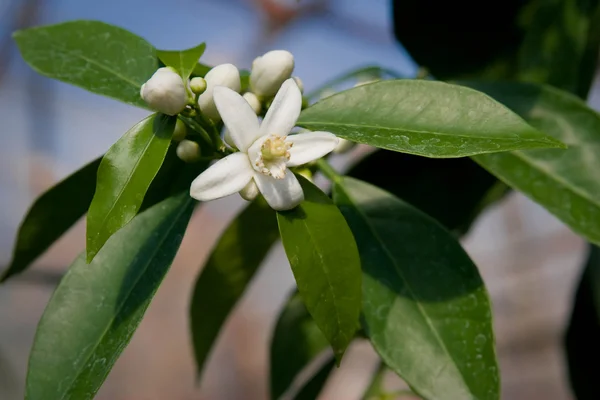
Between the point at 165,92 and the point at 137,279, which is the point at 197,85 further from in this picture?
the point at 137,279

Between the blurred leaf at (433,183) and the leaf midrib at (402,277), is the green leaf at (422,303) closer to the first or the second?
the leaf midrib at (402,277)

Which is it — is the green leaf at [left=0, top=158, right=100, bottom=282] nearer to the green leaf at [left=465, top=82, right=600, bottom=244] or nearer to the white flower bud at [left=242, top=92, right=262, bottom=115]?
the white flower bud at [left=242, top=92, right=262, bottom=115]

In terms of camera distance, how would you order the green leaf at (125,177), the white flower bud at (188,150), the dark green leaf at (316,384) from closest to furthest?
the green leaf at (125,177), the white flower bud at (188,150), the dark green leaf at (316,384)

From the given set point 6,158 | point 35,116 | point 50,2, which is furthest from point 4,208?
point 50,2

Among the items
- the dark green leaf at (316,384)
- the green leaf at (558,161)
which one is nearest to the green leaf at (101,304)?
the green leaf at (558,161)

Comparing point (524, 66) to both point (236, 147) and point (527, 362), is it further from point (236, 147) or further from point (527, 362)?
point (527, 362)
